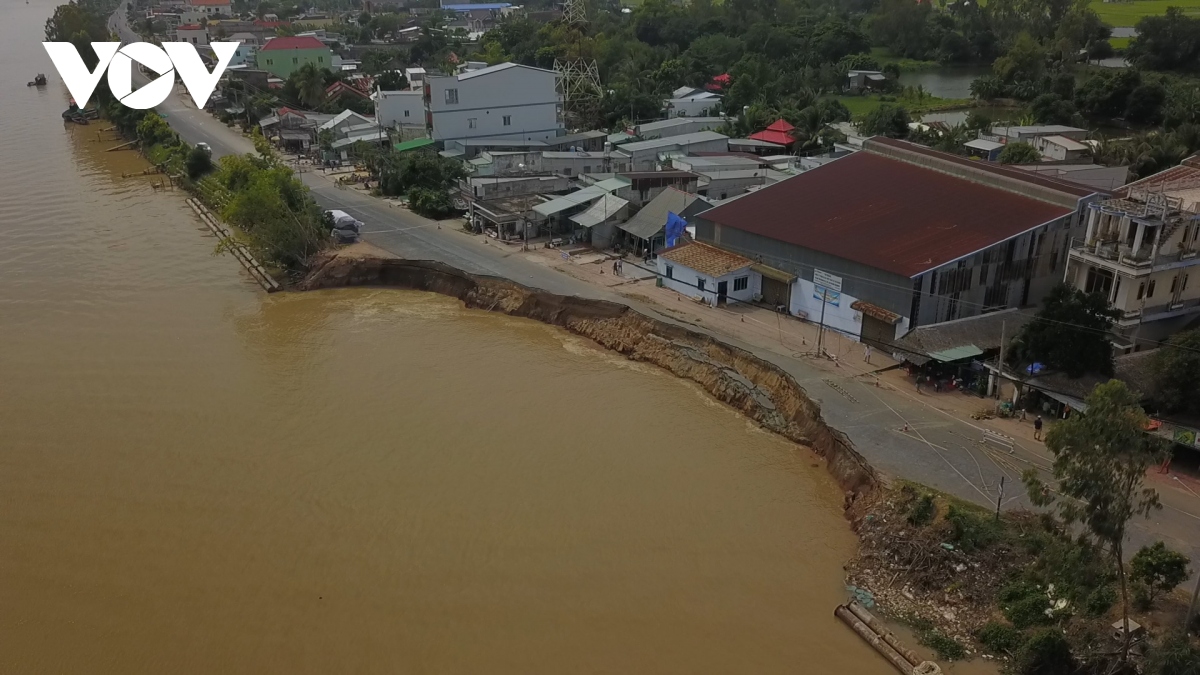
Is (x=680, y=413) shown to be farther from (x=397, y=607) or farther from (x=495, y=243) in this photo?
(x=495, y=243)

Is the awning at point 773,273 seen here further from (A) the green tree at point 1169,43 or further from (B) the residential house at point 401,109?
(A) the green tree at point 1169,43

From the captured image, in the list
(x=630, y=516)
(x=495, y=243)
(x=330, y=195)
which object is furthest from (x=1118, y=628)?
(x=330, y=195)

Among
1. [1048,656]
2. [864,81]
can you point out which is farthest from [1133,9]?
[1048,656]

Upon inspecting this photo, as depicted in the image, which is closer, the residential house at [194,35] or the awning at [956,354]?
the awning at [956,354]

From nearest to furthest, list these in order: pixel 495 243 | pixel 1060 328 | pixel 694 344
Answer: pixel 1060 328 → pixel 694 344 → pixel 495 243

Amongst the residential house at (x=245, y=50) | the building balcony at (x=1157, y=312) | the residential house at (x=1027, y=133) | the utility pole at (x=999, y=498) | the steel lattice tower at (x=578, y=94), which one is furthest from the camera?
the residential house at (x=245, y=50)

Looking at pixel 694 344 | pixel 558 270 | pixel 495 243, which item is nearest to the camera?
pixel 694 344

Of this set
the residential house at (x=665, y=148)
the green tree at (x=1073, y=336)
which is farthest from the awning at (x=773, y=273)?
the residential house at (x=665, y=148)

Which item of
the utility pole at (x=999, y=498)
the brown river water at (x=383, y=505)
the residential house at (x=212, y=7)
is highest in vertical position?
the residential house at (x=212, y=7)
